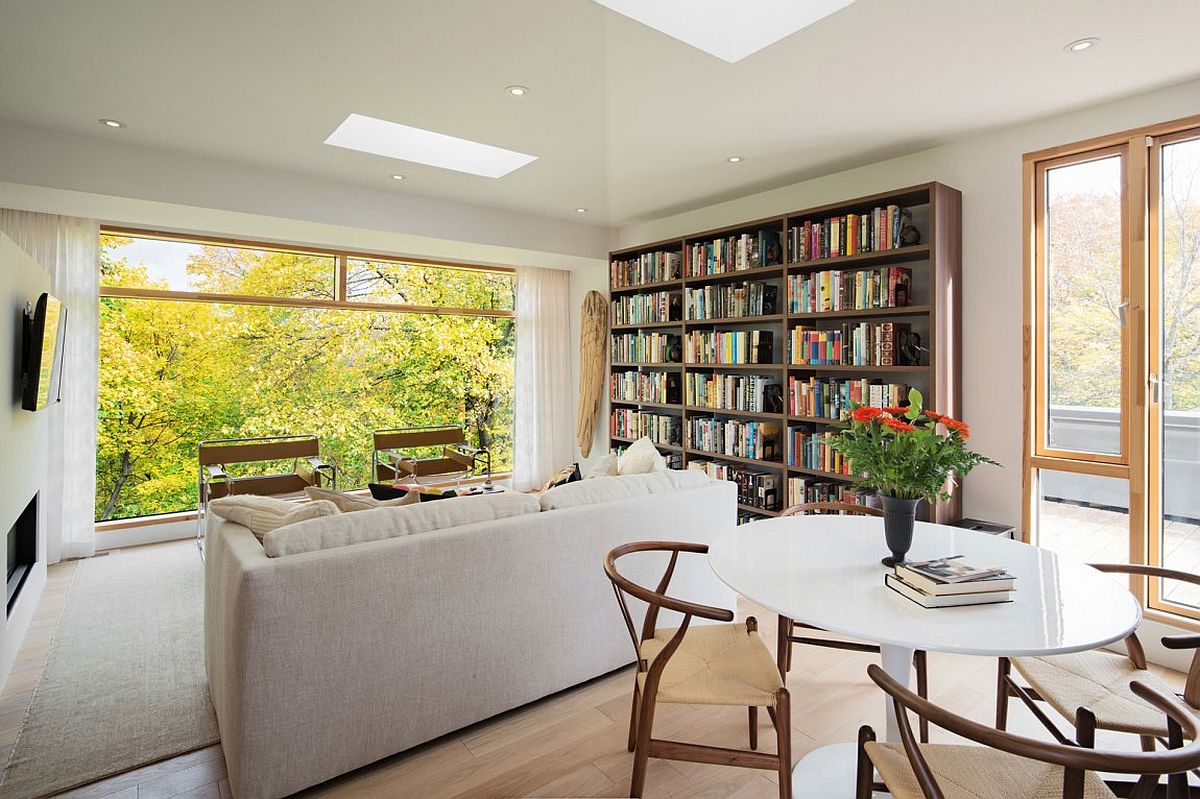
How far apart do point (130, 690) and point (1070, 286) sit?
4685mm

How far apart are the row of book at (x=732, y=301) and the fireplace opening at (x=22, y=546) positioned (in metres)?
4.27

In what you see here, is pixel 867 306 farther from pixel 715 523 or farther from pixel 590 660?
pixel 590 660

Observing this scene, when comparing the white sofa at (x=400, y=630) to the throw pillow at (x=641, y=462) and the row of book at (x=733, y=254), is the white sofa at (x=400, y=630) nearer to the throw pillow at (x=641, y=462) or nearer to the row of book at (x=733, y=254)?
the throw pillow at (x=641, y=462)

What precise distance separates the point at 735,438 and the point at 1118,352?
7.32ft

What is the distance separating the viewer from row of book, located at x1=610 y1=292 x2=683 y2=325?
515 centimetres

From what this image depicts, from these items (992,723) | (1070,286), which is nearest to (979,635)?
(992,723)

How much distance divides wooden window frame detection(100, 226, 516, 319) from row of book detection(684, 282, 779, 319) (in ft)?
7.73

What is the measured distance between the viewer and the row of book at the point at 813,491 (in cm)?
397

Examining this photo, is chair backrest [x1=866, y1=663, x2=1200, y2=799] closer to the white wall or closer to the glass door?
the glass door

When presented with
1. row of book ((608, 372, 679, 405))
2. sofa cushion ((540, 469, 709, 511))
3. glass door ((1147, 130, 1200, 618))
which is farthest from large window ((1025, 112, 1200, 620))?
row of book ((608, 372, 679, 405))

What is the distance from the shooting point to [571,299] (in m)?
6.68

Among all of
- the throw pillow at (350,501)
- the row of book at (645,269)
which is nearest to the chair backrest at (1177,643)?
the throw pillow at (350,501)

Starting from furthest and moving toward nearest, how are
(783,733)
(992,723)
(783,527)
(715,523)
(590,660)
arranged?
(715,523) < (590,660) < (992,723) < (783,527) < (783,733)

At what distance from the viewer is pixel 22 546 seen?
3.51 metres
